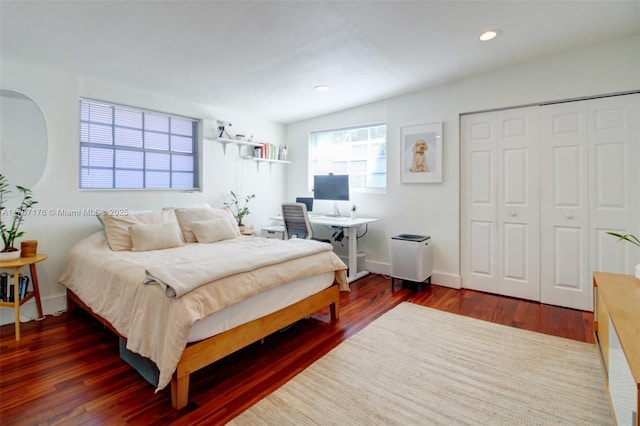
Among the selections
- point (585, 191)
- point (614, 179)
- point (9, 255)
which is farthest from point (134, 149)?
point (614, 179)

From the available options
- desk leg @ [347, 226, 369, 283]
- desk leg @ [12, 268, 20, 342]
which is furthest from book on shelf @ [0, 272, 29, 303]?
desk leg @ [347, 226, 369, 283]

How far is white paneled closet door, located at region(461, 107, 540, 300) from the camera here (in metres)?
3.32

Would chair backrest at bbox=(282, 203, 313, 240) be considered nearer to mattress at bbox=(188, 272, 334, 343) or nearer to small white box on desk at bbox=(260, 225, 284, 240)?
small white box on desk at bbox=(260, 225, 284, 240)

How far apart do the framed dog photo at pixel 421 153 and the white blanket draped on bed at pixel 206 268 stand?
2.11m

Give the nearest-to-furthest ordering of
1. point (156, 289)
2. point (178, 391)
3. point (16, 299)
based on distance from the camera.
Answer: point (178, 391) < point (156, 289) < point (16, 299)

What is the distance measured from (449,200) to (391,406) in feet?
8.75

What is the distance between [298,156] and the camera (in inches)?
204

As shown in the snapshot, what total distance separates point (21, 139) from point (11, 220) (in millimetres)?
729

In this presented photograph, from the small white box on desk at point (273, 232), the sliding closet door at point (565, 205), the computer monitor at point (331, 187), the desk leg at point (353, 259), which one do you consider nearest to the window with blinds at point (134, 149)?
the small white box on desk at point (273, 232)

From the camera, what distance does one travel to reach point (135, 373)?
202 cm

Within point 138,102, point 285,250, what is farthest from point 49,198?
point 285,250

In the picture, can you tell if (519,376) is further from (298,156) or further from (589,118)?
(298,156)

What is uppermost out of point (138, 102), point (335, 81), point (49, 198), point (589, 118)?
point (335, 81)

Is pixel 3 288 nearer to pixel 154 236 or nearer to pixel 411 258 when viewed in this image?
pixel 154 236
